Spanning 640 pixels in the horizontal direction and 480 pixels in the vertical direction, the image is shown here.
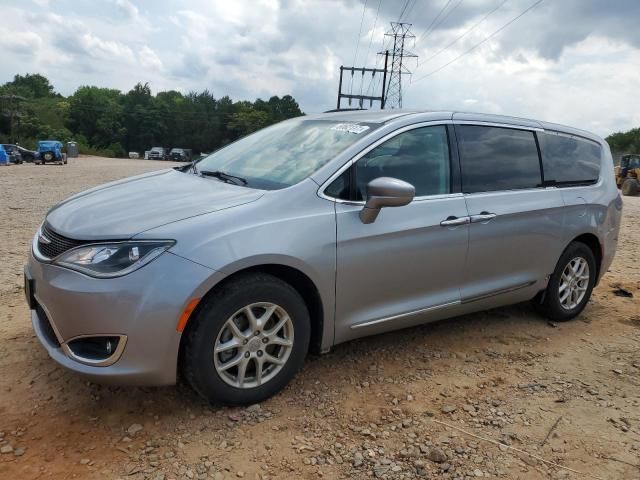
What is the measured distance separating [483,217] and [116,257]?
240 cm

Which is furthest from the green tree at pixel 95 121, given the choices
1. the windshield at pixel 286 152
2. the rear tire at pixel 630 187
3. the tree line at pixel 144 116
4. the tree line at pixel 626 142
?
the windshield at pixel 286 152

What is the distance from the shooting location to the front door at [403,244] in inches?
125

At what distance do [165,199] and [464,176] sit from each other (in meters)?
2.01

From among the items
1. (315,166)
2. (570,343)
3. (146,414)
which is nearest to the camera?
(146,414)

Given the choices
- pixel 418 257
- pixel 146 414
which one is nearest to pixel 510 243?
pixel 418 257

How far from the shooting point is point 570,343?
13.8ft

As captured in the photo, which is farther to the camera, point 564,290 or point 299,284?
point 564,290

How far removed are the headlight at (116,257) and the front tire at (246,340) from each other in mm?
363

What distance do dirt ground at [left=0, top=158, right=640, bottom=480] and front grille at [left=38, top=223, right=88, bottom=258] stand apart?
802 millimetres

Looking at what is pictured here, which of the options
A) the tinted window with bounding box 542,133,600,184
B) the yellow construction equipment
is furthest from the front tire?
the yellow construction equipment

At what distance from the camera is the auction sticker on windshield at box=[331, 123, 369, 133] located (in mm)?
3482

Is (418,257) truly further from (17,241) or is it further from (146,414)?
(17,241)

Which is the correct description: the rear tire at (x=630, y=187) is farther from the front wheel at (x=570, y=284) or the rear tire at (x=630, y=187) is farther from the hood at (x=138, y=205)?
the hood at (x=138, y=205)

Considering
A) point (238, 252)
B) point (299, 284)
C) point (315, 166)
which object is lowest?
point (299, 284)
